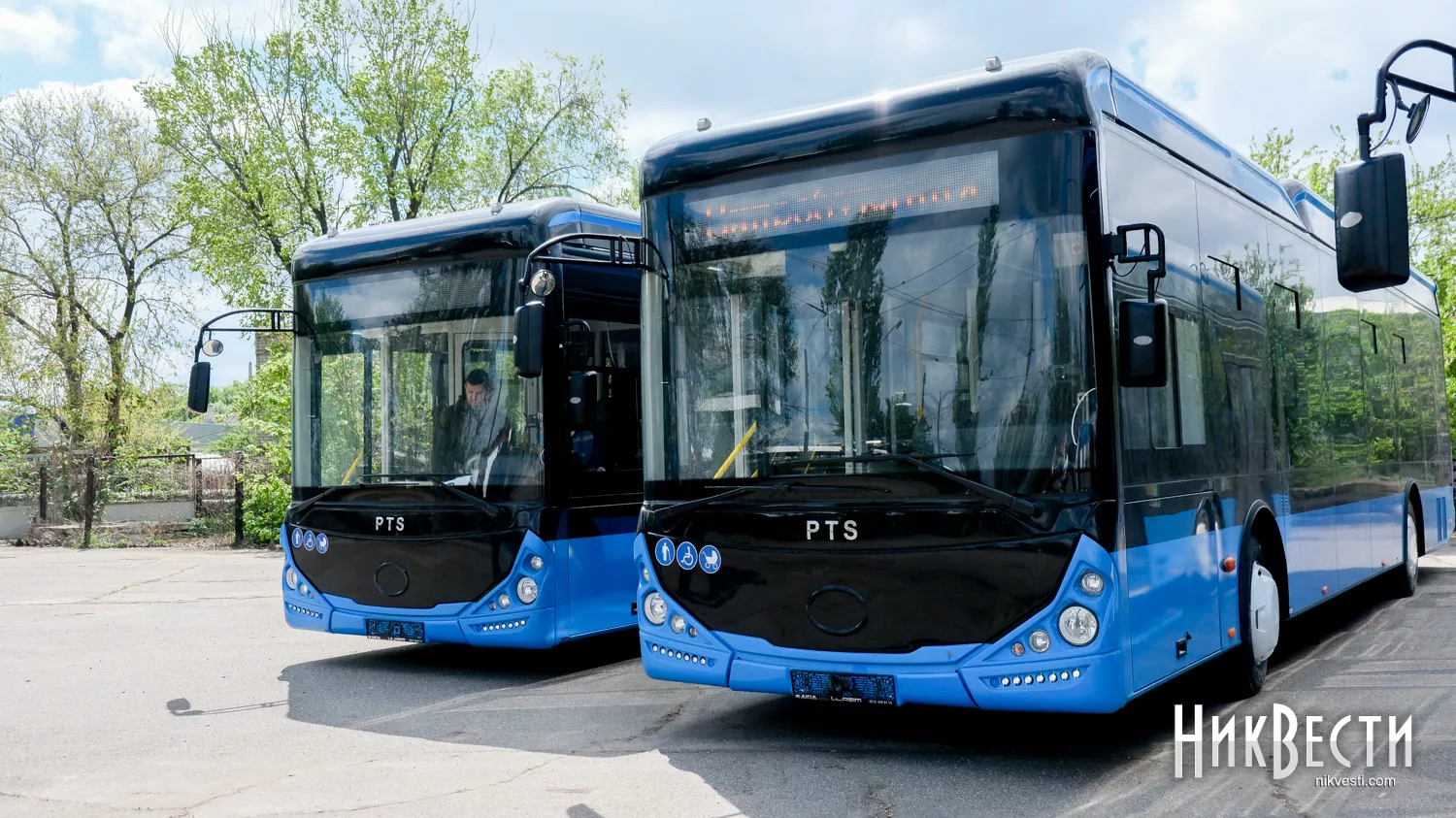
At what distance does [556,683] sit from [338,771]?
8.35 feet

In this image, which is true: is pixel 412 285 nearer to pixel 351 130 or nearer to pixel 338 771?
pixel 338 771

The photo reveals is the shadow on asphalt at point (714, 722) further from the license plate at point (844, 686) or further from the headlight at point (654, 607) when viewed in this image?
the headlight at point (654, 607)

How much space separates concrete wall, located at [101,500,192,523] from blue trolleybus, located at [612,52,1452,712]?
2095 centimetres

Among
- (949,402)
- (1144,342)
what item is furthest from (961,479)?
(1144,342)

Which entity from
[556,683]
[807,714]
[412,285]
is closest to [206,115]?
[412,285]

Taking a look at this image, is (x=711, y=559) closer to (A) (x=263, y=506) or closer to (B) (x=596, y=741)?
(B) (x=596, y=741)

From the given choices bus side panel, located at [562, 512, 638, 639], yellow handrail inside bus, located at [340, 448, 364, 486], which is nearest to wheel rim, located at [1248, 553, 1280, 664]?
bus side panel, located at [562, 512, 638, 639]

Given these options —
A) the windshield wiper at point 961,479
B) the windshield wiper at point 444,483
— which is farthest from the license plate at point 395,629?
the windshield wiper at point 961,479

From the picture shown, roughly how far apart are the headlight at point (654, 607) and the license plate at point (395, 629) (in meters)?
2.53

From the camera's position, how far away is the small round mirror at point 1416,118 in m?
6.36

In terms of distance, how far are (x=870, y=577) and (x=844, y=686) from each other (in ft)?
1.70

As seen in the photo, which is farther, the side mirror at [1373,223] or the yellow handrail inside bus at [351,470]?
the yellow handrail inside bus at [351,470]

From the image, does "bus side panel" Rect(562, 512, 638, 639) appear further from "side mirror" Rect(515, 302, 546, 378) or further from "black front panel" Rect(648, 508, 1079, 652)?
"black front panel" Rect(648, 508, 1079, 652)

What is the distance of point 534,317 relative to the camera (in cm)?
709
